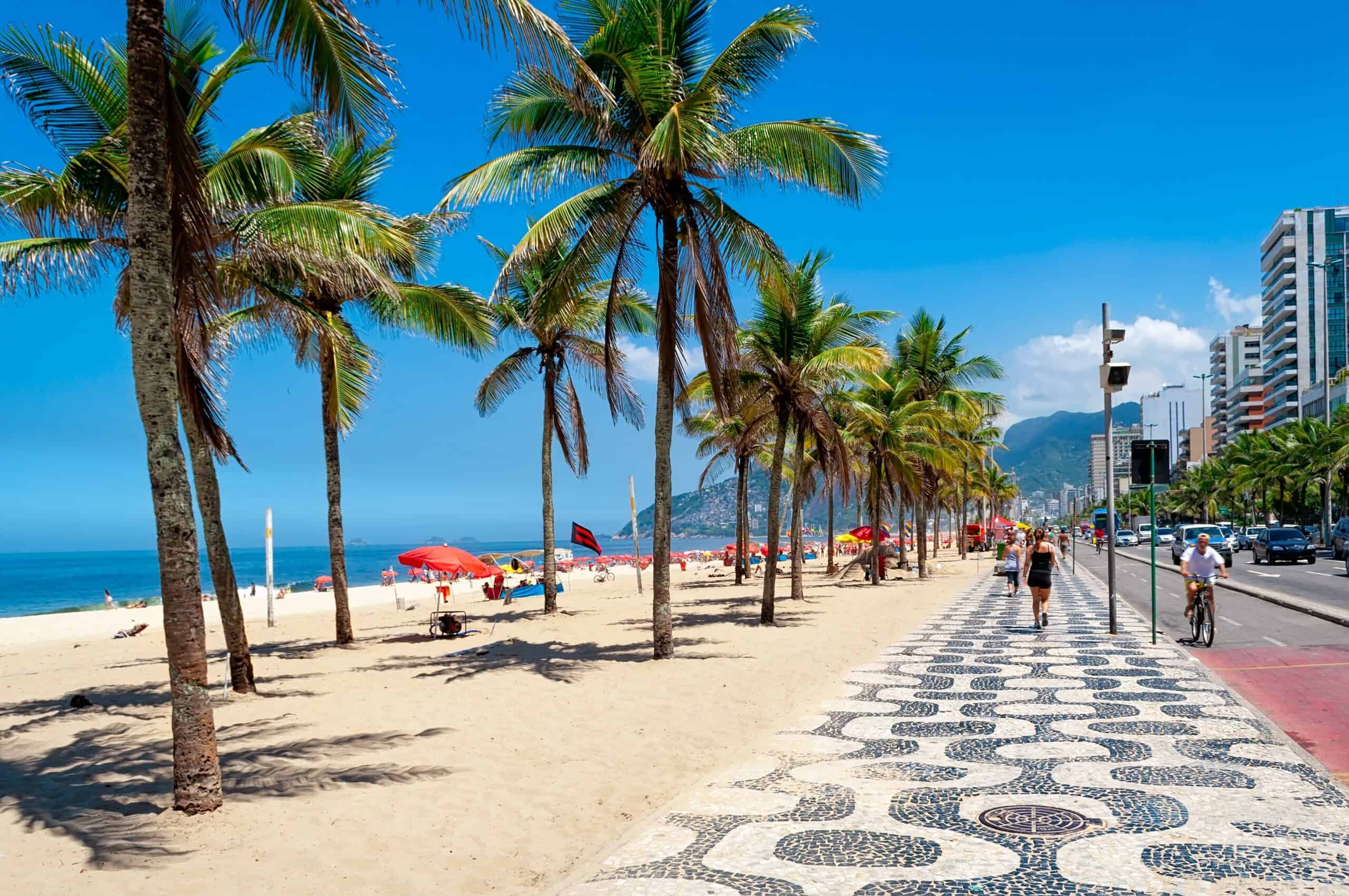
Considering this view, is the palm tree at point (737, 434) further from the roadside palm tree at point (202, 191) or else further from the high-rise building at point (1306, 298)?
the high-rise building at point (1306, 298)

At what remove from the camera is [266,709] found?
30.9 ft

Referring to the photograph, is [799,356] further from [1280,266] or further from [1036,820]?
[1280,266]

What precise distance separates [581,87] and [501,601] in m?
19.5

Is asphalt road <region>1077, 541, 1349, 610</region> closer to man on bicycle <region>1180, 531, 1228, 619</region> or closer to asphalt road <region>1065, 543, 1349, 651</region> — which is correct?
asphalt road <region>1065, 543, 1349, 651</region>

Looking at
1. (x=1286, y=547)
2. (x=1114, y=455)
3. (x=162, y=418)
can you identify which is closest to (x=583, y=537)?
(x=162, y=418)

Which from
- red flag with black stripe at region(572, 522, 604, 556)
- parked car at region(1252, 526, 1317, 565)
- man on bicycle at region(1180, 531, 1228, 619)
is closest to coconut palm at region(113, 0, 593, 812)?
man on bicycle at region(1180, 531, 1228, 619)

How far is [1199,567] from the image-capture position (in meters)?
12.9

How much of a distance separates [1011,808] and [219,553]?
9.13 meters

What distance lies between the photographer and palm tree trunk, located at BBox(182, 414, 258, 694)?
10.3 metres

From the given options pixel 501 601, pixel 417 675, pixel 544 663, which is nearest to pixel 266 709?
pixel 417 675

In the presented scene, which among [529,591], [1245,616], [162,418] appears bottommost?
[529,591]

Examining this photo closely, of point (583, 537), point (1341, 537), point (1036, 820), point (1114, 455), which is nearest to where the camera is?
point (1036, 820)

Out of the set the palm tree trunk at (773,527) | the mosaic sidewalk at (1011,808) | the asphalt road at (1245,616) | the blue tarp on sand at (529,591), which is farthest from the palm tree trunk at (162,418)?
the blue tarp on sand at (529,591)

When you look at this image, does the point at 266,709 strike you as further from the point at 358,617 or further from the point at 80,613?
the point at 80,613
